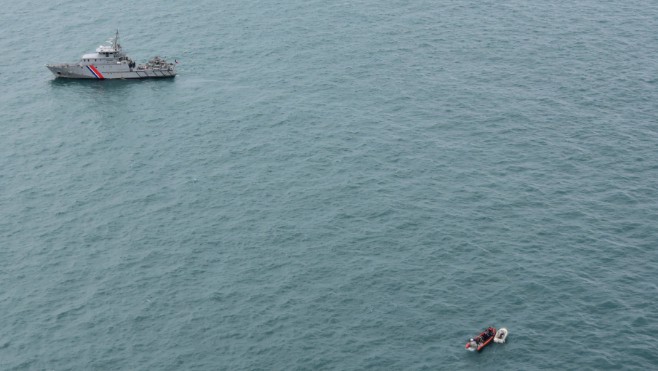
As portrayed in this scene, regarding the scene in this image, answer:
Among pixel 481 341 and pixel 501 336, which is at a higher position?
pixel 481 341

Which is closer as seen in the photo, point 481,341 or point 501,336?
point 481,341

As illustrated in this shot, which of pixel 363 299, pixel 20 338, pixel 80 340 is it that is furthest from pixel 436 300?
pixel 20 338

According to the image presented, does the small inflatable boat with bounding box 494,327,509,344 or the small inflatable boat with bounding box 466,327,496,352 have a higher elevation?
the small inflatable boat with bounding box 466,327,496,352

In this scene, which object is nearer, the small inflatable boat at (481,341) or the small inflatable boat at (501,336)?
the small inflatable boat at (481,341)

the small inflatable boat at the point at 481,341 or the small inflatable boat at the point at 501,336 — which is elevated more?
the small inflatable boat at the point at 481,341

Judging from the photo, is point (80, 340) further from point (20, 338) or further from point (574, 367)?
point (574, 367)

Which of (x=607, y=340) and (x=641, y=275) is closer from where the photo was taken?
(x=607, y=340)

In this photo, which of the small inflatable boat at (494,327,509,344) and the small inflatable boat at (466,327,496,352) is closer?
the small inflatable boat at (466,327,496,352)

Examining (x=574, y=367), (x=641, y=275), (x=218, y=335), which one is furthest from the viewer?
(x=641, y=275)
